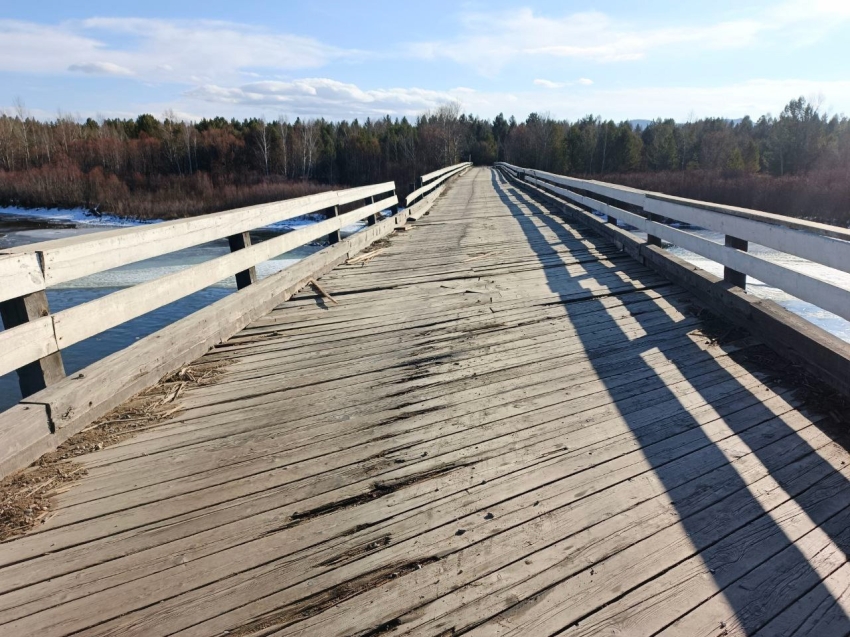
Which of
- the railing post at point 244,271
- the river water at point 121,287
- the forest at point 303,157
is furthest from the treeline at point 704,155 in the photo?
the railing post at point 244,271

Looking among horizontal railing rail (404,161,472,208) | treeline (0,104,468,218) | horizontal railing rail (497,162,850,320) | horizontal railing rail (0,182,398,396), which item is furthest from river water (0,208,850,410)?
treeline (0,104,468,218)

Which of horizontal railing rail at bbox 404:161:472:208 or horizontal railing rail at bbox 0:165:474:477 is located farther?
horizontal railing rail at bbox 404:161:472:208

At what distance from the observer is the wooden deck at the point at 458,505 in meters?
1.52

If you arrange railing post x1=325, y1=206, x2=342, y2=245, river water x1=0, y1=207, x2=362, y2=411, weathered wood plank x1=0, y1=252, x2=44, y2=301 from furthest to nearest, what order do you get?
river water x1=0, y1=207, x2=362, y2=411, railing post x1=325, y1=206, x2=342, y2=245, weathered wood plank x1=0, y1=252, x2=44, y2=301

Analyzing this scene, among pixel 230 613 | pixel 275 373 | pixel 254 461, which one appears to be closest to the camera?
pixel 230 613

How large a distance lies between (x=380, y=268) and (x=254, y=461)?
166 inches

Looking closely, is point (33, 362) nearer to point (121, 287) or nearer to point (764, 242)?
point (764, 242)

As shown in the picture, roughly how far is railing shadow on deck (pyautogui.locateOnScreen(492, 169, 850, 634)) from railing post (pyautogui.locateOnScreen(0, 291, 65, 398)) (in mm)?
2552

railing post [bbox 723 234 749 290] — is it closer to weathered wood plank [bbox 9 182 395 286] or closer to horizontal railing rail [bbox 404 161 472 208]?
weathered wood plank [bbox 9 182 395 286]

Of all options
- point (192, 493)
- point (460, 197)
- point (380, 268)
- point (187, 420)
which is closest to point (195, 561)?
point (192, 493)

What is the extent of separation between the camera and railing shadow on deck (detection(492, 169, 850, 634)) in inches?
63.9

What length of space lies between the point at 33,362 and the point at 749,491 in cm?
297

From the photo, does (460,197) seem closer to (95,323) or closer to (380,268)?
(380,268)

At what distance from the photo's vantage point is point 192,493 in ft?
6.75
